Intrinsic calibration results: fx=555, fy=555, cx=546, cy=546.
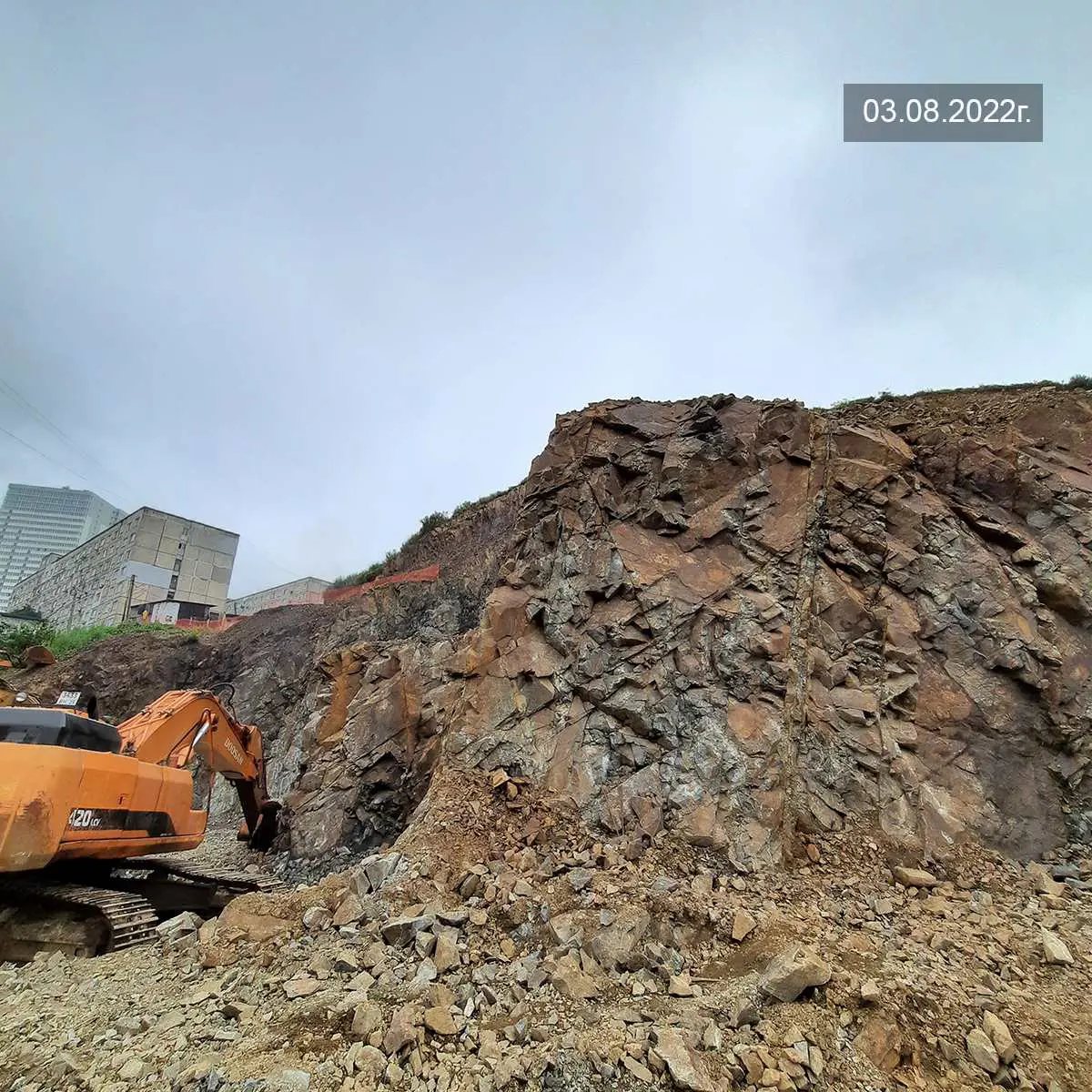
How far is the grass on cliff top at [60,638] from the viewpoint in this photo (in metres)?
25.7

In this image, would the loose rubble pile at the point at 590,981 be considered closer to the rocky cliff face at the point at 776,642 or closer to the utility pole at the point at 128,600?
the rocky cliff face at the point at 776,642

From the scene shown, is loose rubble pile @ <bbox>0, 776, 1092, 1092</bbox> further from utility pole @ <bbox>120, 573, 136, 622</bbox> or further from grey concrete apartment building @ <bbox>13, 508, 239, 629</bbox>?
utility pole @ <bbox>120, 573, 136, 622</bbox>

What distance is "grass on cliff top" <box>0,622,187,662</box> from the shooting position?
25733 millimetres

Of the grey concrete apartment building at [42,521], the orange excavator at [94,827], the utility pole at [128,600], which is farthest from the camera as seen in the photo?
the grey concrete apartment building at [42,521]

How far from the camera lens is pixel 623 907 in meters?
5.45

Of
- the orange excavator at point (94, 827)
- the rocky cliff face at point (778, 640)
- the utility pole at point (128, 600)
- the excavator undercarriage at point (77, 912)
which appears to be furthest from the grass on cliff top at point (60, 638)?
the rocky cliff face at point (778, 640)

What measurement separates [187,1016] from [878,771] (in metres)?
7.37

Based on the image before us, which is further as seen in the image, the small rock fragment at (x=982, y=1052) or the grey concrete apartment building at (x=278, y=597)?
the grey concrete apartment building at (x=278, y=597)

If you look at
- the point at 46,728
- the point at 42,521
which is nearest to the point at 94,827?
the point at 46,728

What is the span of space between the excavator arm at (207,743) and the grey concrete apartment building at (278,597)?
27341 mm

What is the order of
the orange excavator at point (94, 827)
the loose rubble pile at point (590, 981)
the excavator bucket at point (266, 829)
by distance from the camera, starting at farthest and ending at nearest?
the excavator bucket at point (266, 829)
the orange excavator at point (94, 827)
the loose rubble pile at point (590, 981)

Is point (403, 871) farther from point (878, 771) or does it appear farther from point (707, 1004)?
point (878, 771)

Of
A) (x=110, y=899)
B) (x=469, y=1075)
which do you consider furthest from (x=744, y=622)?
(x=110, y=899)

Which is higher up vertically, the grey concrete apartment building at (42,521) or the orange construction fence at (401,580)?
the grey concrete apartment building at (42,521)
